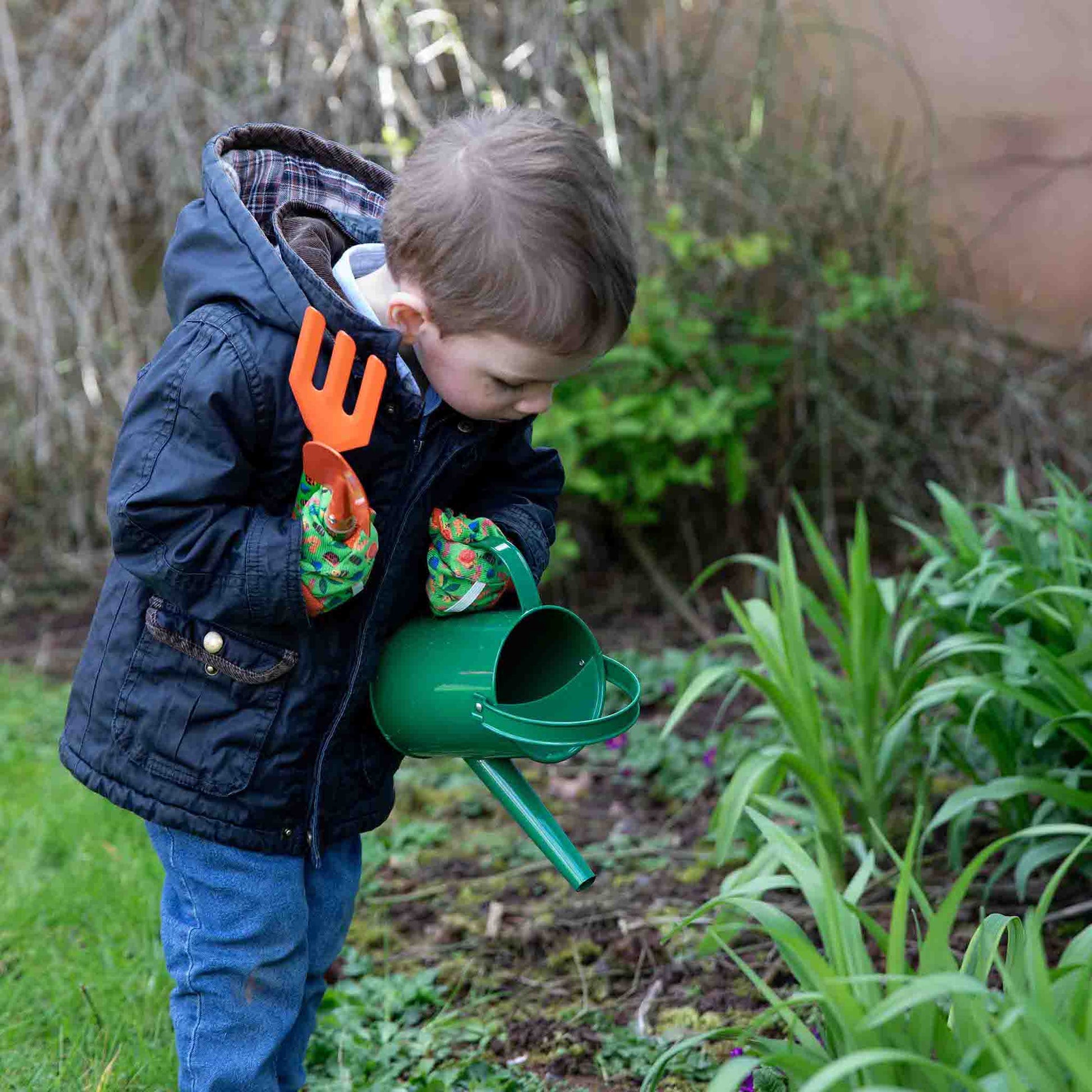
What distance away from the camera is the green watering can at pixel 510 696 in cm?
160

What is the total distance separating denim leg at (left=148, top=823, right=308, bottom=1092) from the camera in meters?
1.73

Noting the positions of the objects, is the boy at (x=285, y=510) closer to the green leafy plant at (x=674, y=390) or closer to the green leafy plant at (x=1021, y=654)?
the green leafy plant at (x=1021, y=654)

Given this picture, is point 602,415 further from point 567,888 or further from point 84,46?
point 84,46

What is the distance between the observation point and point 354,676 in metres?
1.74

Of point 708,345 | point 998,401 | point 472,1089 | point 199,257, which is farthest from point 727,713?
point 199,257

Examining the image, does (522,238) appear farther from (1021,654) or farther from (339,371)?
(1021,654)

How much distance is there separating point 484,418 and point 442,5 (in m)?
2.83

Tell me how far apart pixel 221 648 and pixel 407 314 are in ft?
1.52

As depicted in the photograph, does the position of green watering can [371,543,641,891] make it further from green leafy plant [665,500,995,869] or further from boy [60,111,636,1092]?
green leafy plant [665,500,995,869]

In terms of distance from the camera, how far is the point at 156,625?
5.57 feet

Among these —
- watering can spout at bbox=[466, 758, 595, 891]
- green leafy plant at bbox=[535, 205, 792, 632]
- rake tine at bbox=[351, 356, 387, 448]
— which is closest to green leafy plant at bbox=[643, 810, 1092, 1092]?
watering can spout at bbox=[466, 758, 595, 891]

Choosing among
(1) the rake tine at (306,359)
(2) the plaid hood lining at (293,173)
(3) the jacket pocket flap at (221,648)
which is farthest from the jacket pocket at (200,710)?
(2) the plaid hood lining at (293,173)

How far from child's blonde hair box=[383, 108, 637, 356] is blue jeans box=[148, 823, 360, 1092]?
72 cm

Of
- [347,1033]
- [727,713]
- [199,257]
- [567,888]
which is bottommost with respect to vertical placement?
[727,713]
